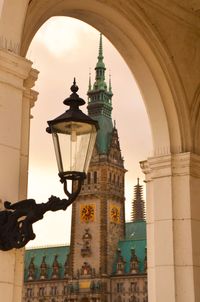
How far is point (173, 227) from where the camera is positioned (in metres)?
7.60

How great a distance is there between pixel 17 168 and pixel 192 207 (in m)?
2.98

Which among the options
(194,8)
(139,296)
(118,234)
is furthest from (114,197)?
(194,8)

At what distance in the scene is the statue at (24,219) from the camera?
4785 millimetres

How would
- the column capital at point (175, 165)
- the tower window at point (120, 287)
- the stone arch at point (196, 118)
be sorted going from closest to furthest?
the column capital at point (175, 165)
the stone arch at point (196, 118)
the tower window at point (120, 287)

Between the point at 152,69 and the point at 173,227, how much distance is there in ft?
5.85

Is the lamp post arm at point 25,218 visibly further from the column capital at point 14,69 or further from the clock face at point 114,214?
the clock face at point 114,214

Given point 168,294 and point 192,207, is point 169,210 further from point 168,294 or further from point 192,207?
point 168,294

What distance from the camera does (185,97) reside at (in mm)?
7926

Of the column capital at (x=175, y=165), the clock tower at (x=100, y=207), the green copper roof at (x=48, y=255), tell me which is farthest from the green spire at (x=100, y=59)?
the column capital at (x=175, y=165)

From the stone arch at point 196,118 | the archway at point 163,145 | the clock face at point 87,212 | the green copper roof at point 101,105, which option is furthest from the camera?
the green copper roof at point 101,105

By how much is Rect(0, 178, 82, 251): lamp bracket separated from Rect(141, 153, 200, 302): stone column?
296cm

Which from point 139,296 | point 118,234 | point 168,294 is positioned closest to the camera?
point 168,294

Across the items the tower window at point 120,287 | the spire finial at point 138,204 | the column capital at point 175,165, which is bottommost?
the column capital at point 175,165

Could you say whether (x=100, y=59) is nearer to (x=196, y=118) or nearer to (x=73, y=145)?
(x=196, y=118)
